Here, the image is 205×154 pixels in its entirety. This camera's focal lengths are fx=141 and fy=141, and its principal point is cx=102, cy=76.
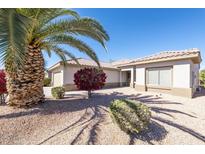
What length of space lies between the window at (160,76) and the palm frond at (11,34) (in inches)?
514

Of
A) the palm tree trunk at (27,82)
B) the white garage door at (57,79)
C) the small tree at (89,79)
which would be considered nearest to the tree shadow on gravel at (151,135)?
the palm tree trunk at (27,82)

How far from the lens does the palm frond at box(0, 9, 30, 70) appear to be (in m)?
3.85

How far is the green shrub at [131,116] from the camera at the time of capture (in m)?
4.57

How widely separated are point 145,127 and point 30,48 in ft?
20.0

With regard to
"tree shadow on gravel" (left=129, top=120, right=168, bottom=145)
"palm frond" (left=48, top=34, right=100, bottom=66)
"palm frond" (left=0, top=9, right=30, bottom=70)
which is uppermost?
"palm frond" (left=48, top=34, right=100, bottom=66)

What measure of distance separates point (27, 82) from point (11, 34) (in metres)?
3.41

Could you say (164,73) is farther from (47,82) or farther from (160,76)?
(47,82)

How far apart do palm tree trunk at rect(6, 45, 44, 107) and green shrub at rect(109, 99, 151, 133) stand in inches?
165

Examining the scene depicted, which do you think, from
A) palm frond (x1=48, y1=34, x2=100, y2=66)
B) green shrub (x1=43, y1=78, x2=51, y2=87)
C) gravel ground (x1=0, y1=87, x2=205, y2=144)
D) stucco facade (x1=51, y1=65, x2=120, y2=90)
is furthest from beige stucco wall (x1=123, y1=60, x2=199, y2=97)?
green shrub (x1=43, y1=78, x2=51, y2=87)

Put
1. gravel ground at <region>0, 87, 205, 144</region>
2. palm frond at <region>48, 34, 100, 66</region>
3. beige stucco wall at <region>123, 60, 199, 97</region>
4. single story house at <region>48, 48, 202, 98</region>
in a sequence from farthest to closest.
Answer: single story house at <region>48, 48, 202, 98</region>, beige stucco wall at <region>123, 60, 199, 97</region>, palm frond at <region>48, 34, 100, 66</region>, gravel ground at <region>0, 87, 205, 144</region>

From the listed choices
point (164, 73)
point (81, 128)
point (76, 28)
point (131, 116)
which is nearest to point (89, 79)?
point (76, 28)

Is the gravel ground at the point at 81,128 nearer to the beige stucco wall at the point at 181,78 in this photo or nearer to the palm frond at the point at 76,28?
the palm frond at the point at 76,28

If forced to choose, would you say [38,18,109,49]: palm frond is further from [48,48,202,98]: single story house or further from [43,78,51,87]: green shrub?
[43,78,51,87]: green shrub
